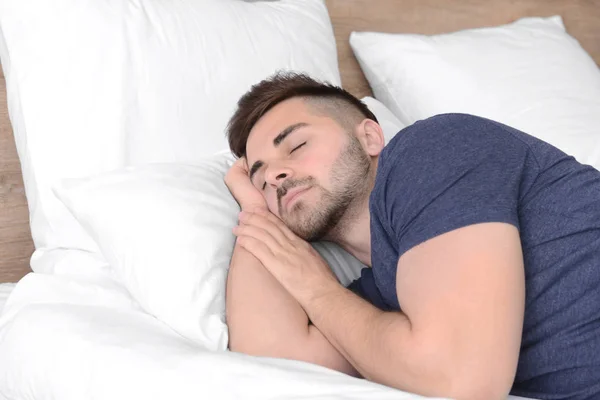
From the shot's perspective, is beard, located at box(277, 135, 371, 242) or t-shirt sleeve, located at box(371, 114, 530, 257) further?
beard, located at box(277, 135, 371, 242)

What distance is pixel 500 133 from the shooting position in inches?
41.9

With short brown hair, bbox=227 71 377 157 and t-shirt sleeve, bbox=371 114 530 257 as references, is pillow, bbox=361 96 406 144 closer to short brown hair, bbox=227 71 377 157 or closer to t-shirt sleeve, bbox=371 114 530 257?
short brown hair, bbox=227 71 377 157

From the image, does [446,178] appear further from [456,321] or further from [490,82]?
Answer: [490,82]

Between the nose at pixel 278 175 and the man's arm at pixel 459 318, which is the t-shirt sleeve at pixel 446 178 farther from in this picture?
the nose at pixel 278 175

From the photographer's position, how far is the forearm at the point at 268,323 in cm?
111

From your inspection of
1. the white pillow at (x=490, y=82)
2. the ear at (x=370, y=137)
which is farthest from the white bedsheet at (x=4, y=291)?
the white pillow at (x=490, y=82)

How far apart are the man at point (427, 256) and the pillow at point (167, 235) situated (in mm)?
34

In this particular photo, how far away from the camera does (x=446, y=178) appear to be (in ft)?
3.20

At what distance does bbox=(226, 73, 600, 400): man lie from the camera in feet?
2.94

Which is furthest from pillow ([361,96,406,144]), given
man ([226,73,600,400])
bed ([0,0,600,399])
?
man ([226,73,600,400])

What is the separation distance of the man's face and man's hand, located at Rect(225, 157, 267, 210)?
2cm

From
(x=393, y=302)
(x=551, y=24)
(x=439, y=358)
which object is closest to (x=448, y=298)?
(x=439, y=358)

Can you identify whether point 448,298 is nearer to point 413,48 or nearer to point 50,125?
point 50,125

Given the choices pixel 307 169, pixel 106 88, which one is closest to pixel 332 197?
pixel 307 169
